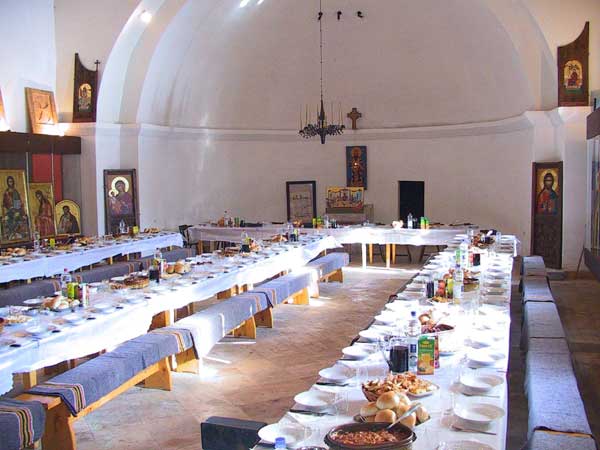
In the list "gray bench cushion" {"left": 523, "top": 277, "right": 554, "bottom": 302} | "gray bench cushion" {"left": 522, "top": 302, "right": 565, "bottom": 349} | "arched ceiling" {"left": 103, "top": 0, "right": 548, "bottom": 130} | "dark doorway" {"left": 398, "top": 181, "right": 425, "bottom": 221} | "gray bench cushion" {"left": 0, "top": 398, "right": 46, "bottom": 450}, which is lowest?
"gray bench cushion" {"left": 0, "top": 398, "right": 46, "bottom": 450}

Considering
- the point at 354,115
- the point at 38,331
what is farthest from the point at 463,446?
the point at 354,115

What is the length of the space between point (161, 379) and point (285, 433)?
4255mm

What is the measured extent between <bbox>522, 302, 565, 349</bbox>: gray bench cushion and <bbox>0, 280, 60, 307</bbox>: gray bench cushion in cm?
714

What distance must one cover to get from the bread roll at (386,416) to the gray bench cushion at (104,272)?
8.64 meters

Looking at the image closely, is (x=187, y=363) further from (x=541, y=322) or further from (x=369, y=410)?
(x=369, y=410)

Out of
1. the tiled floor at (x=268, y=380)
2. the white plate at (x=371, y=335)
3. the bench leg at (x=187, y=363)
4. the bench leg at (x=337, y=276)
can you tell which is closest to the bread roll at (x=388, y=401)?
the white plate at (x=371, y=335)

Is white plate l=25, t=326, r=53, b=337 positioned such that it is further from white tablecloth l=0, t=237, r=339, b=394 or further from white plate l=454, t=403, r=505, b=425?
white plate l=454, t=403, r=505, b=425

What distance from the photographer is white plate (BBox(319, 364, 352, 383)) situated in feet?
16.7

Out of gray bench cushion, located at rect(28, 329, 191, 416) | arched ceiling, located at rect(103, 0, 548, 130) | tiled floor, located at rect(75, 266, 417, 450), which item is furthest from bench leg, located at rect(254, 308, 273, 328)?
arched ceiling, located at rect(103, 0, 548, 130)

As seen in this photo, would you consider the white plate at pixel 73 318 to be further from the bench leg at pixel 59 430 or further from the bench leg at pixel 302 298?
the bench leg at pixel 302 298

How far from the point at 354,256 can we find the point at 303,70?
6126 mm

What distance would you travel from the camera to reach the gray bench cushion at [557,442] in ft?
14.4

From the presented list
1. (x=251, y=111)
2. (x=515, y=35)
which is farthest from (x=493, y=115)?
(x=251, y=111)

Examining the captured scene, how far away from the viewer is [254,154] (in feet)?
71.4
